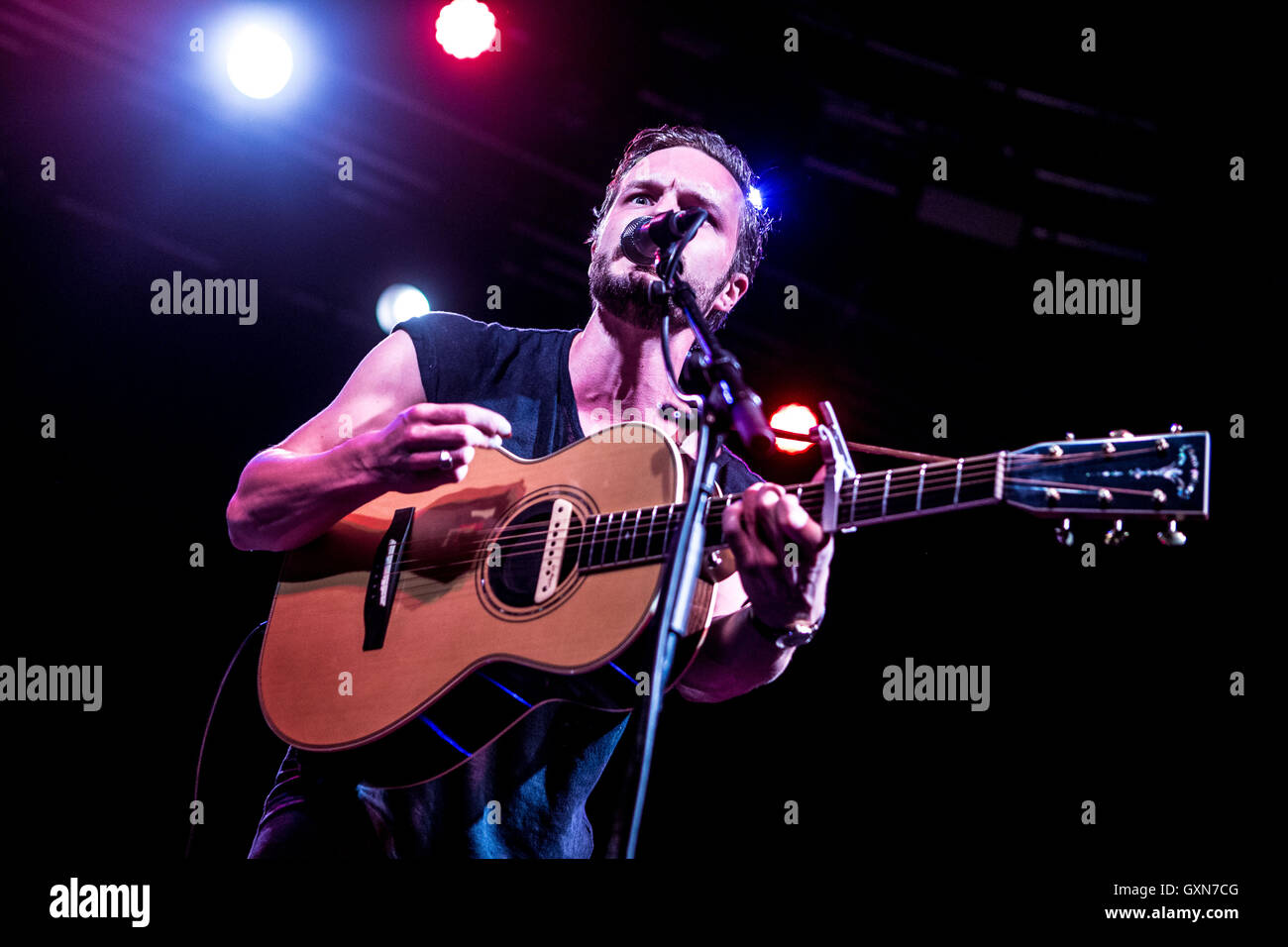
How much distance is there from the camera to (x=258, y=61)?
4328 mm

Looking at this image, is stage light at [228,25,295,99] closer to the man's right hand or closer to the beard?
the beard

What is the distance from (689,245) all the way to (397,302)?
200cm

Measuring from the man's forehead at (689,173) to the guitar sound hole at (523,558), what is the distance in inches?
53.8

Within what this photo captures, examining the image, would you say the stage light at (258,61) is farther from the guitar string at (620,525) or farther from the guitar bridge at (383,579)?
the guitar string at (620,525)

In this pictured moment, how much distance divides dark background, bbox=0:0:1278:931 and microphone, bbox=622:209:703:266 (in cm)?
175

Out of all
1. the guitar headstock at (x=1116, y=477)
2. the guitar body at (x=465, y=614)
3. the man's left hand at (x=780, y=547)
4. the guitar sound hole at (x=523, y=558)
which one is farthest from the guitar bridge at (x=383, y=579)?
the guitar headstock at (x=1116, y=477)

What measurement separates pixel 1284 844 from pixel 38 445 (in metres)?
5.06

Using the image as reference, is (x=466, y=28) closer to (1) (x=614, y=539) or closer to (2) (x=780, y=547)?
(1) (x=614, y=539)

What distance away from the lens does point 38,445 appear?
4.22 metres

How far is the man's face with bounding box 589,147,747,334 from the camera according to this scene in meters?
3.14

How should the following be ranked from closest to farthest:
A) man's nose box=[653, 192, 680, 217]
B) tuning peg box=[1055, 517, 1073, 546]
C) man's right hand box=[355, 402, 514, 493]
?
1. tuning peg box=[1055, 517, 1073, 546]
2. man's right hand box=[355, 402, 514, 493]
3. man's nose box=[653, 192, 680, 217]

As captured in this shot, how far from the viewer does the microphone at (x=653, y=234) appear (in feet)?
7.68

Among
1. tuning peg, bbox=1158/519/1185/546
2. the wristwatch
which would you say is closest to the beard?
the wristwatch
